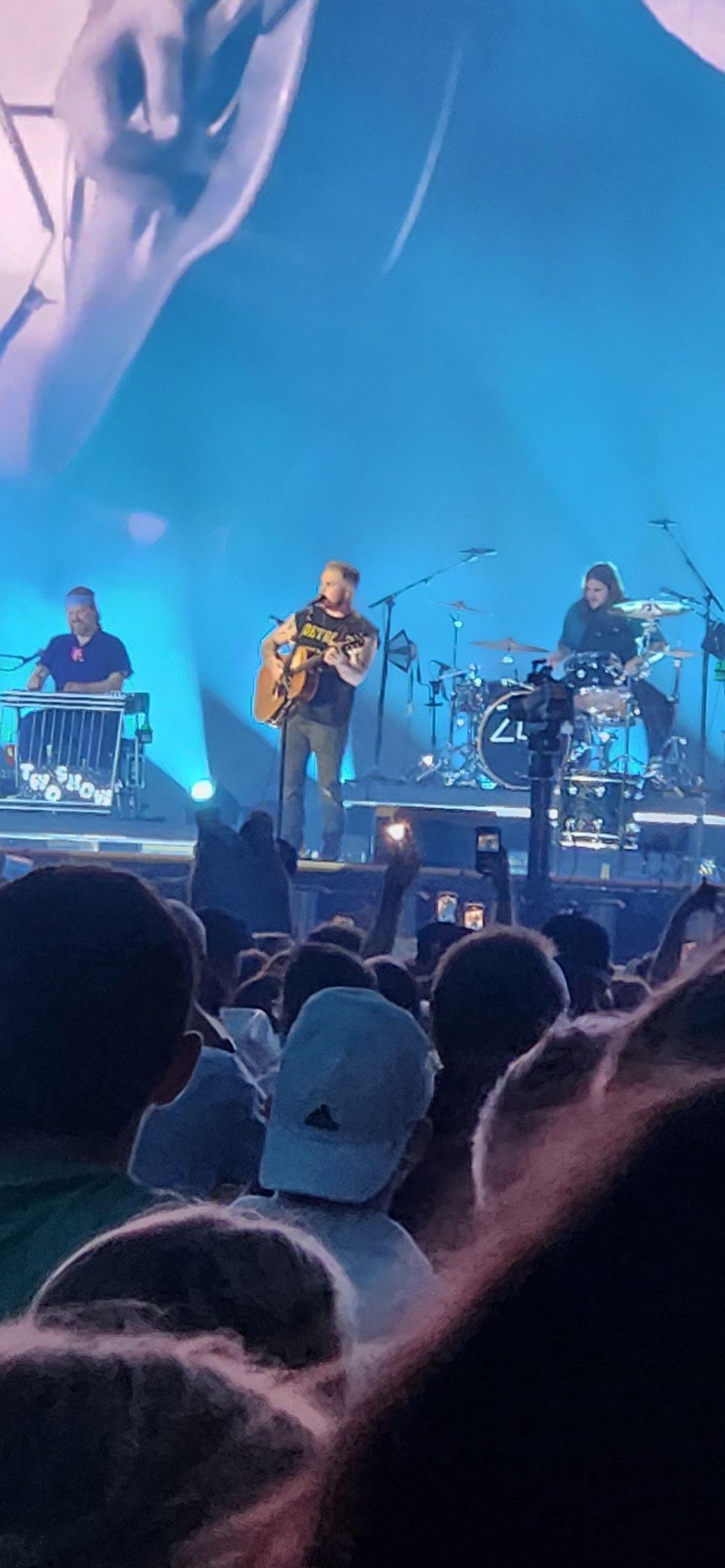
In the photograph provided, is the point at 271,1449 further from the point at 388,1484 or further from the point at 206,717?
the point at 206,717

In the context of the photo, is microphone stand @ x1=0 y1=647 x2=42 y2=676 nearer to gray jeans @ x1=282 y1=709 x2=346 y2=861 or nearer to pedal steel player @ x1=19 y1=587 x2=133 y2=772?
pedal steel player @ x1=19 y1=587 x2=133 y2=772

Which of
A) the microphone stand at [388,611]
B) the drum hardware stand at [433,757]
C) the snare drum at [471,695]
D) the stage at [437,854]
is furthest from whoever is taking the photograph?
the drum hardware stand at [433,757]

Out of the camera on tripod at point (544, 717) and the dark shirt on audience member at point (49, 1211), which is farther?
the camera on tripod at point (544, 717)

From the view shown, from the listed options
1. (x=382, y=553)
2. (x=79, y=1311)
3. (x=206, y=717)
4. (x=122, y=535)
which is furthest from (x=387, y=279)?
(x=79, y=1311)

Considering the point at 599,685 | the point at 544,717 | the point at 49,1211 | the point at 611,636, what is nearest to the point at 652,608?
the point at 599,685

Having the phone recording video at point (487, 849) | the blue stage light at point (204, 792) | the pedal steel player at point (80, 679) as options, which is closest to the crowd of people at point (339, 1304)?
the phone recording video at point (487, 849)

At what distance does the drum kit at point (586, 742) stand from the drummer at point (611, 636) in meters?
0.07

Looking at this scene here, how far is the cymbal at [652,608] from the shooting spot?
9977mm

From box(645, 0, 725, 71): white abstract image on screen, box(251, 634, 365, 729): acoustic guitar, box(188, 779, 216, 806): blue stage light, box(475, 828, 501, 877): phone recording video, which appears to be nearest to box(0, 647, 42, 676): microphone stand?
box(188, 779, 216, 806): blue stage light

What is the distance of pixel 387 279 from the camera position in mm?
12461

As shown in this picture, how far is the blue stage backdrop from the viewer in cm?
1182

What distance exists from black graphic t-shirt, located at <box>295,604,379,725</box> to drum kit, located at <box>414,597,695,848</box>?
1013 mm

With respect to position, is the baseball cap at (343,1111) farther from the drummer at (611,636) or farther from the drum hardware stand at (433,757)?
the drummer at (611,636)

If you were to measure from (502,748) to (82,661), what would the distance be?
3.23 meters
